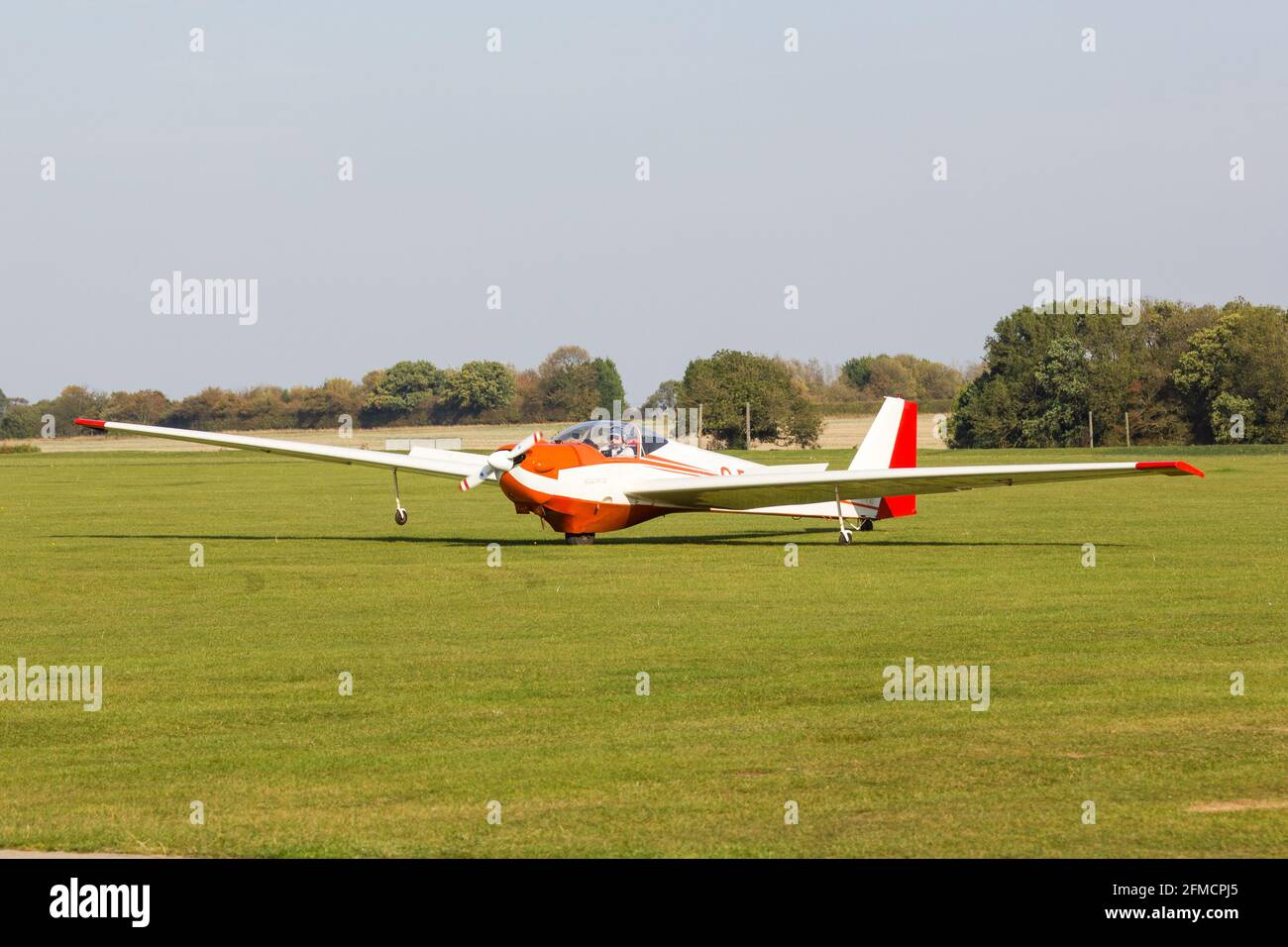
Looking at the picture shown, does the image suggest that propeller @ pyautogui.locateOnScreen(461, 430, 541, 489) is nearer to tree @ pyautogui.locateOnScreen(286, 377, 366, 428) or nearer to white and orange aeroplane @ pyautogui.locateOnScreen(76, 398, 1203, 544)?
white and orange aeroplane @ pyautogui.locateOnScreen(76, 398, 1203, 544)

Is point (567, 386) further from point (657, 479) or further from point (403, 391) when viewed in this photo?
point (657, 479)

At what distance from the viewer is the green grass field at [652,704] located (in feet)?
28.1

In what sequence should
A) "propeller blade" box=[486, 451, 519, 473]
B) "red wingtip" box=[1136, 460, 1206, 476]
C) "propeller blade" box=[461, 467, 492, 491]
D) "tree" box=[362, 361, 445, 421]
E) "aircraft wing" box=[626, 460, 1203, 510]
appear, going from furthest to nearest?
"tree" box=[362, 361, 445, 421] → "propeller blade" box=[461, 467, 492, 491] → "propeller blade" box=[486, 451, 519, 473] → "aircraft wing" box=[626, 460, 1203, 510] → "red wingtip" box=[1136, 460, 1206, 476]

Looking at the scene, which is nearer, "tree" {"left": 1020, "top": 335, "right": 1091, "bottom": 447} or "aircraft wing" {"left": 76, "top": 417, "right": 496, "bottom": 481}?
"aircraft wing" {"left": 76, "top": 417, "right": 496, "bottom": 481}

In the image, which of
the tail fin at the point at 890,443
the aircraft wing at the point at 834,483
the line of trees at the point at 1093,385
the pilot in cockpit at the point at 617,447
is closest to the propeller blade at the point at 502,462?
the pilot in cockpit at the point at 617,447

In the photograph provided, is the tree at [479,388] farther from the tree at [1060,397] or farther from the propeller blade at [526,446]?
the propeller blade at [526,446]

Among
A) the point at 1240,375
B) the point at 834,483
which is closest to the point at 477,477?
the point at 834,483

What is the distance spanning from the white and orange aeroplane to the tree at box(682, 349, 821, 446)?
90.0 m

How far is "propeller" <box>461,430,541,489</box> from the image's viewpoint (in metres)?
27.7

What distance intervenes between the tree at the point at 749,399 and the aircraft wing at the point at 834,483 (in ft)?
298

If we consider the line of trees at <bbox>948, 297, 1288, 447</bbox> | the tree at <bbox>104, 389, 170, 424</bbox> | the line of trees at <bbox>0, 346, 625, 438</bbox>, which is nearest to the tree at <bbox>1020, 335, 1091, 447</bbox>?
the line of trees at <bbox>948, 297, 1288, 447</bbox>

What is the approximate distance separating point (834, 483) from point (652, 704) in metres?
15.7

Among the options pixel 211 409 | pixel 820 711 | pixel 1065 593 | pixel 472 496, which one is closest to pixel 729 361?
pixel 211 409

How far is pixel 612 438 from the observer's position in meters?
28.4
